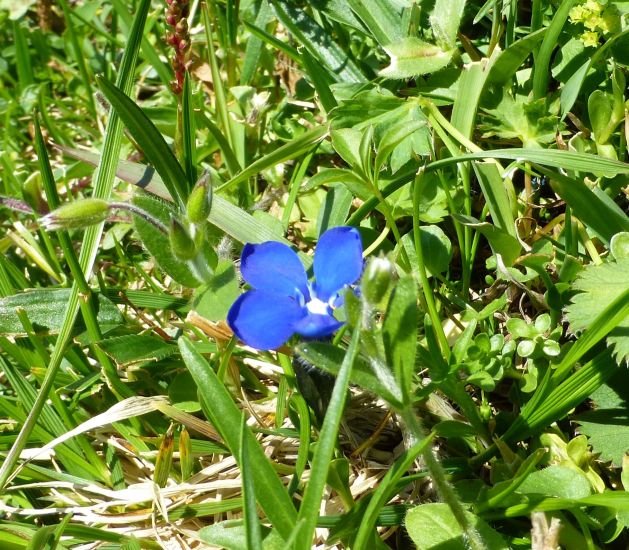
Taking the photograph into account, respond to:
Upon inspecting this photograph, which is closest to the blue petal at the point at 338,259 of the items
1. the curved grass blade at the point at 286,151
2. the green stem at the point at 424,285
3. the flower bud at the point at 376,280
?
the flower bud at the point at 376,280

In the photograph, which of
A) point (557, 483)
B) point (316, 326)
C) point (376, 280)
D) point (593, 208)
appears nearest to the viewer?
point (376, 280)

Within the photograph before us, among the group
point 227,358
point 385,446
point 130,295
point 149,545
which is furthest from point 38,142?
point 385,446

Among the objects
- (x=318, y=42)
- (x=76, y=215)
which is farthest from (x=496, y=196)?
(x=76, y=215)

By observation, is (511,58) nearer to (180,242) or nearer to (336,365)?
(180,242)

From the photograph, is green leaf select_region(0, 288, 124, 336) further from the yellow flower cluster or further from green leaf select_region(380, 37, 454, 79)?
the yellow flower cluster

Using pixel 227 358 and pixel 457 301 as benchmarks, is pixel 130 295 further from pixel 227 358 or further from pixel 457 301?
pixel 457 301

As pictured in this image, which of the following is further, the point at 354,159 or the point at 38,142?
the point at 38,142

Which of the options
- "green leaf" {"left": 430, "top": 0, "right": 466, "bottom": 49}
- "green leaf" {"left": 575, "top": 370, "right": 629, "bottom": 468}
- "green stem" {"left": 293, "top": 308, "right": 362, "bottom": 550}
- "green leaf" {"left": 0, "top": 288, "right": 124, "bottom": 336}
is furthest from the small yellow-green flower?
"green leaf" {"left": 0, "top": 288, "right": 124, "bottom": 336}
